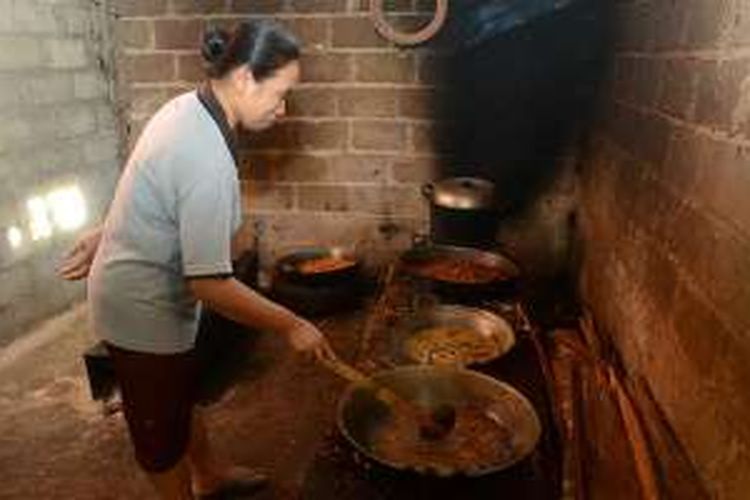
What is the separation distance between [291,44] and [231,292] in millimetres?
920

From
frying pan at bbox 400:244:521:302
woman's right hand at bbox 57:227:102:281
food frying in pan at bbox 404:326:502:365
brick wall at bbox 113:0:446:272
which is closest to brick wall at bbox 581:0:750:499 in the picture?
frying pan at bbox 400:244:521:302

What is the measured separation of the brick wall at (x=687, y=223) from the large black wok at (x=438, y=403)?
71 centimetres

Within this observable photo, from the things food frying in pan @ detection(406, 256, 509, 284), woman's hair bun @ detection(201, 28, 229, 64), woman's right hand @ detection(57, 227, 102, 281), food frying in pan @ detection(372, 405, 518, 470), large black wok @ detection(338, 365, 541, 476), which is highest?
woman's hair bun @ detection(201, 28, 229, 64)

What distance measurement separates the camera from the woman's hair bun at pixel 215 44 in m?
2.47

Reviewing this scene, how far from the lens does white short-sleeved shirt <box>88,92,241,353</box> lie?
2336 mm

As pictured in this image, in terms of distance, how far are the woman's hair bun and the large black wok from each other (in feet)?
4.34

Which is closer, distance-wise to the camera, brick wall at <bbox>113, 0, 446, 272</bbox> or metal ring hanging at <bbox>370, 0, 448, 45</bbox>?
metal ring hanging at <bbox>370, 0, 448, 45</bbox>

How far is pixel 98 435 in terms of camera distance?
395 centimetres

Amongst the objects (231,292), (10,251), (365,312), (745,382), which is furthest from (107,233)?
(365,312)

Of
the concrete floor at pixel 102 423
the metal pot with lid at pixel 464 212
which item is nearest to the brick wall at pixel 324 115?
the metal pot with lid at pixel 464 212

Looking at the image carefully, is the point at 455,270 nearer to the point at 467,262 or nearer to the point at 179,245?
the point at 467,262

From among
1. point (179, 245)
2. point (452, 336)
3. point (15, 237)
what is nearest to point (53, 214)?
point (15, 237)

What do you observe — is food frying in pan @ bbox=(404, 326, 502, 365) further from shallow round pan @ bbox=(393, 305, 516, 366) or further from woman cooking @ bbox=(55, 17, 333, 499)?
woman cooking @ bbox=(55, 17, 333, 499)

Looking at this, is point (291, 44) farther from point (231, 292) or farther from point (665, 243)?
point (665, 243)
